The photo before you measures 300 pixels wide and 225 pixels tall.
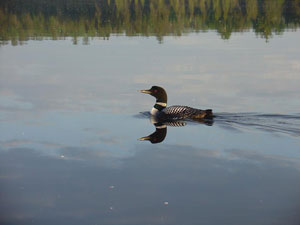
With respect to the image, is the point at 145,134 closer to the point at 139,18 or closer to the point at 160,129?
the point at 160,129

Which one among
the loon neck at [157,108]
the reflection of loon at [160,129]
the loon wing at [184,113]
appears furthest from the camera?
the loon neck at [157,108]

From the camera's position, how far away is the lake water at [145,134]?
10.2m

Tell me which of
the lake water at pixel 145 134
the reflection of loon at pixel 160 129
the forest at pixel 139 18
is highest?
the forest at pixel 139 18

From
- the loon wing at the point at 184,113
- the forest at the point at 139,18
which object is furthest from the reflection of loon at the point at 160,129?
the forest at the point at 139,18

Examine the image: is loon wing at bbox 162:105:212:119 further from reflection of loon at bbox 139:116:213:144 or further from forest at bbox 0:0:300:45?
forest at bbox 0:0:300:45

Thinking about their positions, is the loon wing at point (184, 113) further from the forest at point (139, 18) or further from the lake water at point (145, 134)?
the forest at point (139, 18)

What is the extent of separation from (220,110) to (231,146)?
13.3 ft

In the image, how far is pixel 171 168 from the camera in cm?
1238

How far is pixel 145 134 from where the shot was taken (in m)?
15.7

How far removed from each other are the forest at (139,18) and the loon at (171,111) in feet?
69.4

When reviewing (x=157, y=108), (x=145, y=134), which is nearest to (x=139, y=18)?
(x=157, y=108)

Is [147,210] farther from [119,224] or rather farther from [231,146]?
[231,146]

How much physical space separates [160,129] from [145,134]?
3.30 feet

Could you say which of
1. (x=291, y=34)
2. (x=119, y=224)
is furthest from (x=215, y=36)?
(x=119, y=224)
